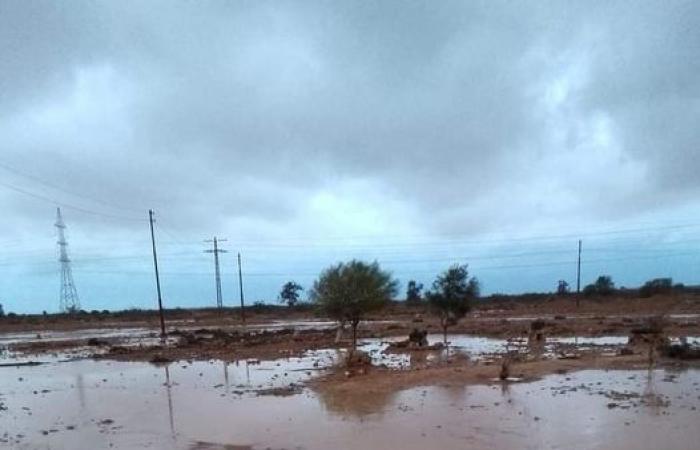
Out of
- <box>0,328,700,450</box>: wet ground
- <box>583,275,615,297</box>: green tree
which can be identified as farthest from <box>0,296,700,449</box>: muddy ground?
<box>583,275,615,297</box>: green tree

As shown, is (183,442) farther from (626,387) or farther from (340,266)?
→ (340,266)

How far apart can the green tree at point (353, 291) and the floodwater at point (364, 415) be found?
33.7 ft

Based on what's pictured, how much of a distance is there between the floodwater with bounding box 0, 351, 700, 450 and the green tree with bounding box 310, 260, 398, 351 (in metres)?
10.3

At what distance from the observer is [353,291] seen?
122 feet

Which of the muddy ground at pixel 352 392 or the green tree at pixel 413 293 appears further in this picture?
the green tree at pixel 413 293

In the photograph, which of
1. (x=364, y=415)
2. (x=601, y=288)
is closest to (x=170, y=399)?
(x=364, y=415)

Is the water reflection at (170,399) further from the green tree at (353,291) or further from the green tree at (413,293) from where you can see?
the green tree at (413,293)

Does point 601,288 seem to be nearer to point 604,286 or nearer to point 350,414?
point 604,286

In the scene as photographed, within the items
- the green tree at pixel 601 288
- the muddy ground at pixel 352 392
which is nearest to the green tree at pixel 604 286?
the green tree at pixel 601 288

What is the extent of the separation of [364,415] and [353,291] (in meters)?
18.6

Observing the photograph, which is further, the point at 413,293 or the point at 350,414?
the point at 413,293

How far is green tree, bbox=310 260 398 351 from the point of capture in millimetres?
37188

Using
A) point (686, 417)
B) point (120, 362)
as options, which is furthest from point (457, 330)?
point (686, 417)

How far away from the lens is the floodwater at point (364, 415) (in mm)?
15312
